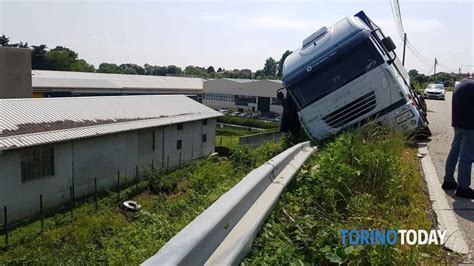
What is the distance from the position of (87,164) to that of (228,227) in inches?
590

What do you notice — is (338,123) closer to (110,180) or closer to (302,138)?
(302,138)

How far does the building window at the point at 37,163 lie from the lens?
13.5 m

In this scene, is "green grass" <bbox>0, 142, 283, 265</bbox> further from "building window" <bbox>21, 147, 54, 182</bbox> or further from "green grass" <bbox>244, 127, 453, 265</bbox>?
"building window" <bbox>21, 147, 54, 182</bbox>

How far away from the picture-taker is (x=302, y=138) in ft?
33.4

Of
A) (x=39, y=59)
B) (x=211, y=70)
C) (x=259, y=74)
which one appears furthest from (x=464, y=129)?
(x=211, y=70)

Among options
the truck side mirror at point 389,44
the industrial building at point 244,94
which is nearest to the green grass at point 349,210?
the truck side mirror at point 389,44

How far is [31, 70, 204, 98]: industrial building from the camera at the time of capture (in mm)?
40688

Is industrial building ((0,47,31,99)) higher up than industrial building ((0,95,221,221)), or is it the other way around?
industrial building ((0,47,31,99))

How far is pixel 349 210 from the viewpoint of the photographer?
11.8 ft

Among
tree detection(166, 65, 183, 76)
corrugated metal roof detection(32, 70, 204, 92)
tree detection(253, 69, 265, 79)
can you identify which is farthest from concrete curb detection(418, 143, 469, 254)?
tree detection(166, 65, 183, 76)

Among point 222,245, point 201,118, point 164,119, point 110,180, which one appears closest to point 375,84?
point 222,245

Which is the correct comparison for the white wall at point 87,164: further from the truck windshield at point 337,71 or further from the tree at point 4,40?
the tree at point 4,40

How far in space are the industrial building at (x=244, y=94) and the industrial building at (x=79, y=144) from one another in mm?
32755

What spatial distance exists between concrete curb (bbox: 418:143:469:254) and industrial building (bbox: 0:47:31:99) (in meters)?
25.0
